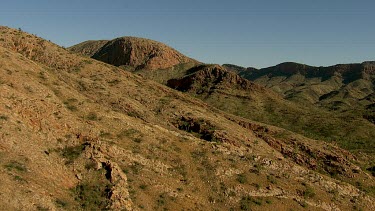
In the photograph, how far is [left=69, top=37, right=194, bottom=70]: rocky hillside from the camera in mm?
157750

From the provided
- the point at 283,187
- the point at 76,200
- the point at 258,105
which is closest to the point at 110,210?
the point at 76,200

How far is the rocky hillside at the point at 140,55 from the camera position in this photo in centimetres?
15775

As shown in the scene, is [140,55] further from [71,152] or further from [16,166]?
[16,166]

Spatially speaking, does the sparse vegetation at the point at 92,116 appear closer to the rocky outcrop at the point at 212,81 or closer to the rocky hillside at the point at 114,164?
the rocky hillside at the point at 114,164

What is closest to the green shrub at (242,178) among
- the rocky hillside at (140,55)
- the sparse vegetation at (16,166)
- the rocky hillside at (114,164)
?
the rocky hillside at (114,164)

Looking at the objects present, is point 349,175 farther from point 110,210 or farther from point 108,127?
point 110,210

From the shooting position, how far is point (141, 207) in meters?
27.1

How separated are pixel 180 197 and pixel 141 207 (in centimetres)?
352

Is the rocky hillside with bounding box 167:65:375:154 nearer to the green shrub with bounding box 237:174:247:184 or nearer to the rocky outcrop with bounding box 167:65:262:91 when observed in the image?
the rocky outcrop with bounding box 167:65:262:91

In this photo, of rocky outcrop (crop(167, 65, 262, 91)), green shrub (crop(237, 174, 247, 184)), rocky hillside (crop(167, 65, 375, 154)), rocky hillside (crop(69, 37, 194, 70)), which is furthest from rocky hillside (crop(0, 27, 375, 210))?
rocky hillside (crop(69, 37, 194, 70))

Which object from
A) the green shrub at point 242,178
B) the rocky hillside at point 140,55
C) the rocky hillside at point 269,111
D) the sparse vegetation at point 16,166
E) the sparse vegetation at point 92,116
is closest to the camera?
the sparse vegetation at point 16,166

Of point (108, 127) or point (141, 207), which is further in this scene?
point (108, 127)

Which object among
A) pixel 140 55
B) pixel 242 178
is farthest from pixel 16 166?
pixel 140 55

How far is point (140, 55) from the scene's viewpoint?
547ft
